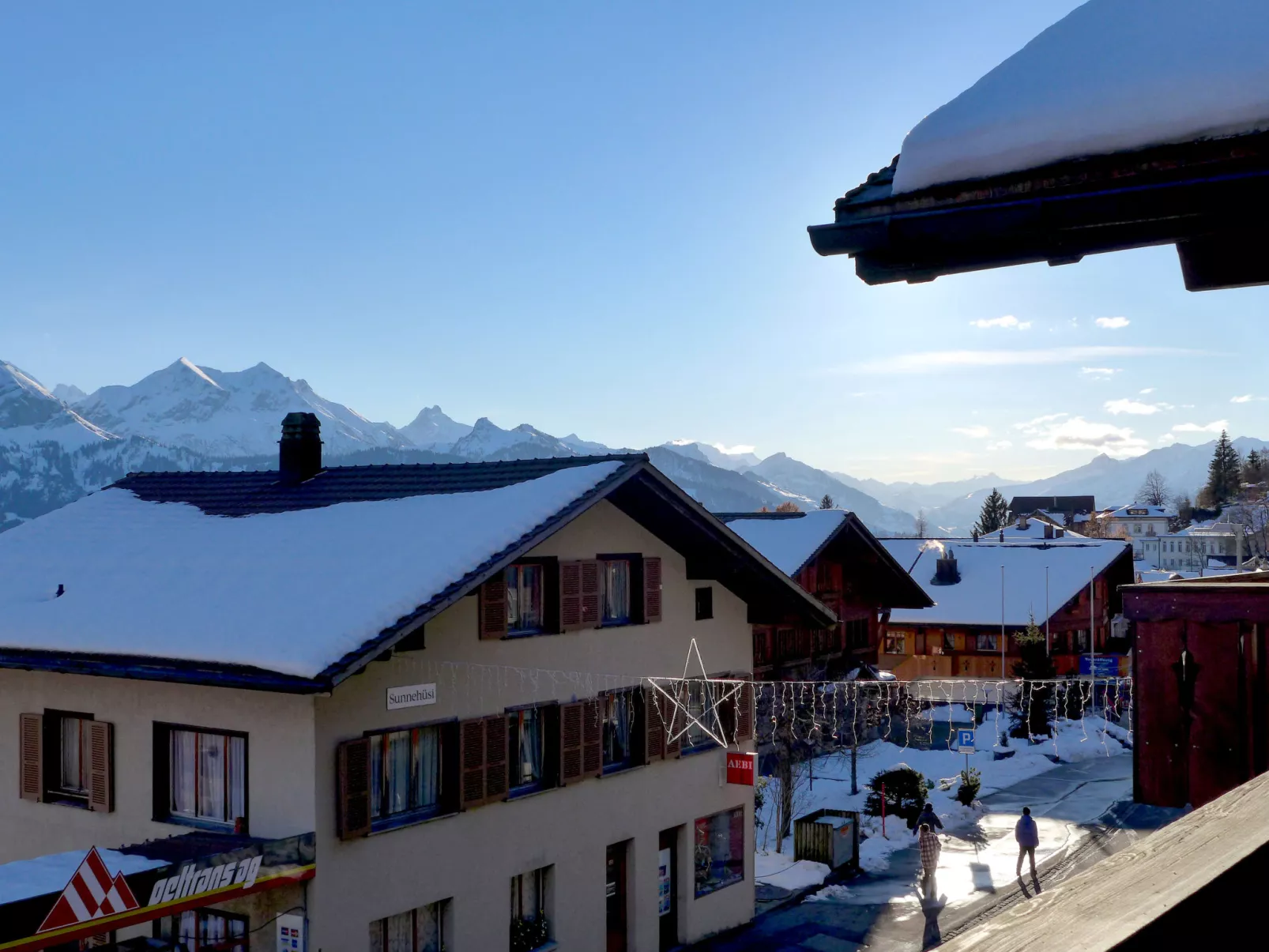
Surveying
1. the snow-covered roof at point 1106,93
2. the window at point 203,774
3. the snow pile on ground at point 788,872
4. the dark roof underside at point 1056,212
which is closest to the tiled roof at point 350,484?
the window at point 203,774

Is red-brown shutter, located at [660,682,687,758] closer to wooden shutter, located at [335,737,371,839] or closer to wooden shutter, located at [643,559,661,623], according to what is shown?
wooden shutter, located at [643,559,661,623]

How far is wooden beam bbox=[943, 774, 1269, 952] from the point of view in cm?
124

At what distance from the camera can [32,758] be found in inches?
598

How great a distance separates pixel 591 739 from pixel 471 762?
2738 millimetres

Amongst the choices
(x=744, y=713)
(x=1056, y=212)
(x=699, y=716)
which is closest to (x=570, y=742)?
(x=699, y=716)

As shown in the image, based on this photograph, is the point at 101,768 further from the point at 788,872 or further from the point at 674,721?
the point at 788,872

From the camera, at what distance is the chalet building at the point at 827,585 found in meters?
31.3

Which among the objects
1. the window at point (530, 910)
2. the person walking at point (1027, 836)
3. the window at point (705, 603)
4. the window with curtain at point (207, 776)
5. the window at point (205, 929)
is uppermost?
the window at point (705, 603)

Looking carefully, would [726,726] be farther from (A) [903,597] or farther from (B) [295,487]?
(A) [903,597]

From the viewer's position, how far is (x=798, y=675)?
31578 mm

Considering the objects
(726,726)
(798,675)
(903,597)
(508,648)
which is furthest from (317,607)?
(903,597)

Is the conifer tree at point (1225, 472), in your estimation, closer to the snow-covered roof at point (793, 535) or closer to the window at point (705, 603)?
the snow-covered roof at point (793, 535)

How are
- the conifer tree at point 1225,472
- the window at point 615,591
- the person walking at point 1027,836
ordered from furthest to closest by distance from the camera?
the conifer tree at point 1225,472, the person walking at point 1027,836, the window at point 615,591

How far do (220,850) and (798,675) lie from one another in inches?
855
